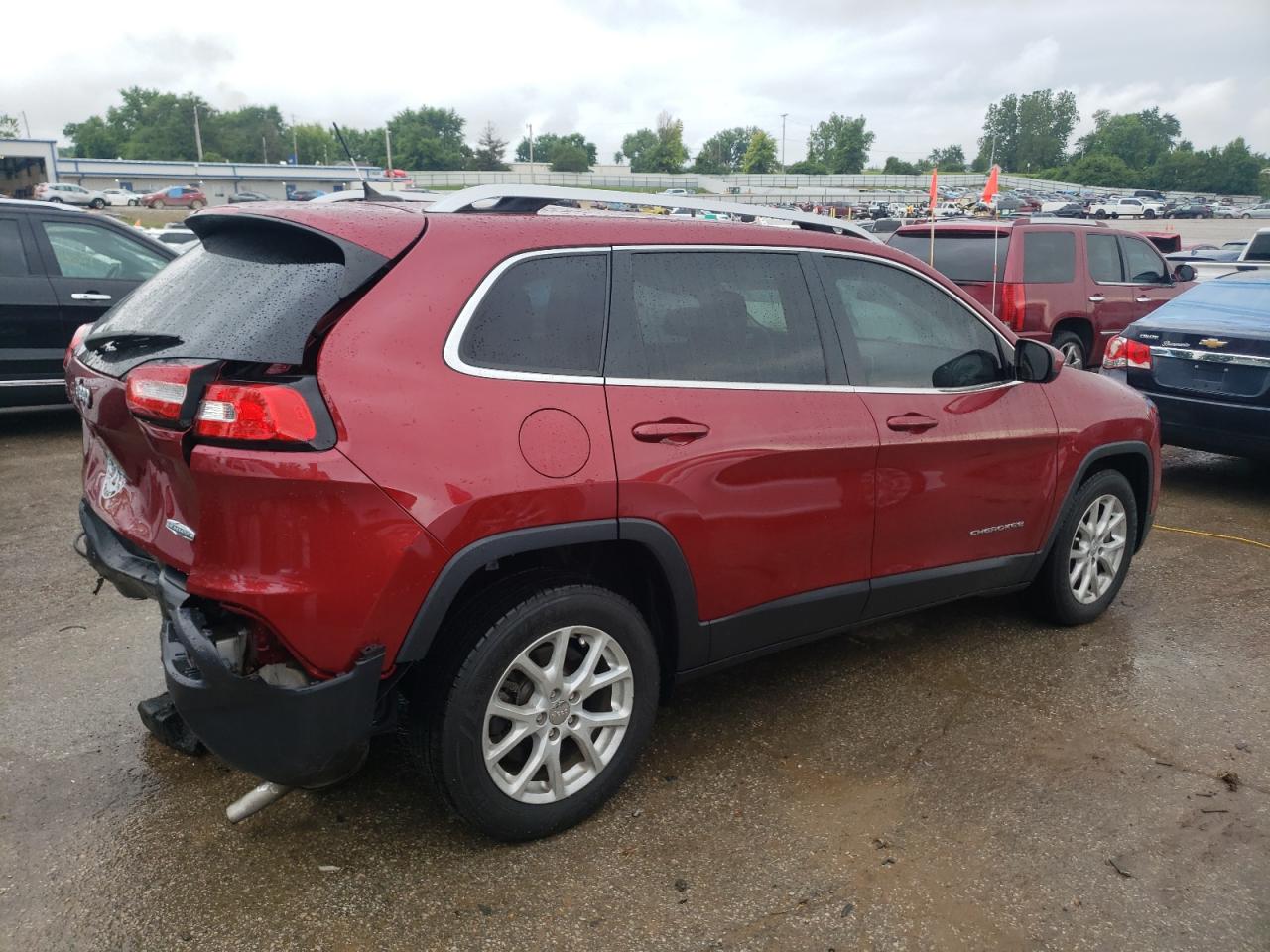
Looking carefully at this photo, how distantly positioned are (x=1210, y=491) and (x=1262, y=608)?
2592 millimetres

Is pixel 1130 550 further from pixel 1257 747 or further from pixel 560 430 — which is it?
pixel 560 430

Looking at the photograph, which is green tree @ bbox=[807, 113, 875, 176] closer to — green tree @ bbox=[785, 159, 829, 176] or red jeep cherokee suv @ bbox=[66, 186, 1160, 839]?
green tree @ bbox=[785, 159, 829, 176]

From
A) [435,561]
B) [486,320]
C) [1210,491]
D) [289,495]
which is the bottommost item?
[1210,491]

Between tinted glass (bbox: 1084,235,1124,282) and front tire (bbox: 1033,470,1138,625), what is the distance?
6.83m

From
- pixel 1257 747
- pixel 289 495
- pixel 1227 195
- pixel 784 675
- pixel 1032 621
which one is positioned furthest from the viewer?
pixel 1227 195

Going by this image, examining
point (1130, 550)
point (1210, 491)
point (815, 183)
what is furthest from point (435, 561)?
point (815, 183)

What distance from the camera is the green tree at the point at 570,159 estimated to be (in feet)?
388

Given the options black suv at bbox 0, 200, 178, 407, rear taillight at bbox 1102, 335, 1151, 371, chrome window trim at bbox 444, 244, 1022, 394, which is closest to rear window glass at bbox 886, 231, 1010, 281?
rear taillight at bbox 1102, 335, 1151, 371

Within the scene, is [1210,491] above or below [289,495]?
below

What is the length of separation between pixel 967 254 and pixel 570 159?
403ft

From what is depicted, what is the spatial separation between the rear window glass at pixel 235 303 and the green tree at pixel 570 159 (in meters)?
117

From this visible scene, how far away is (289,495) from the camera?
2.40m

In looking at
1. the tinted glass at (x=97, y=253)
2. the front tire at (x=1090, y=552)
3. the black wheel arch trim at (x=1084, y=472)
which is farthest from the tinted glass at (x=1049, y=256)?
the tinted glass at (x=97, y=253)

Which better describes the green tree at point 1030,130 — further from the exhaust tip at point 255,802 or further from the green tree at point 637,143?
the exhaust tip at point 255,802
